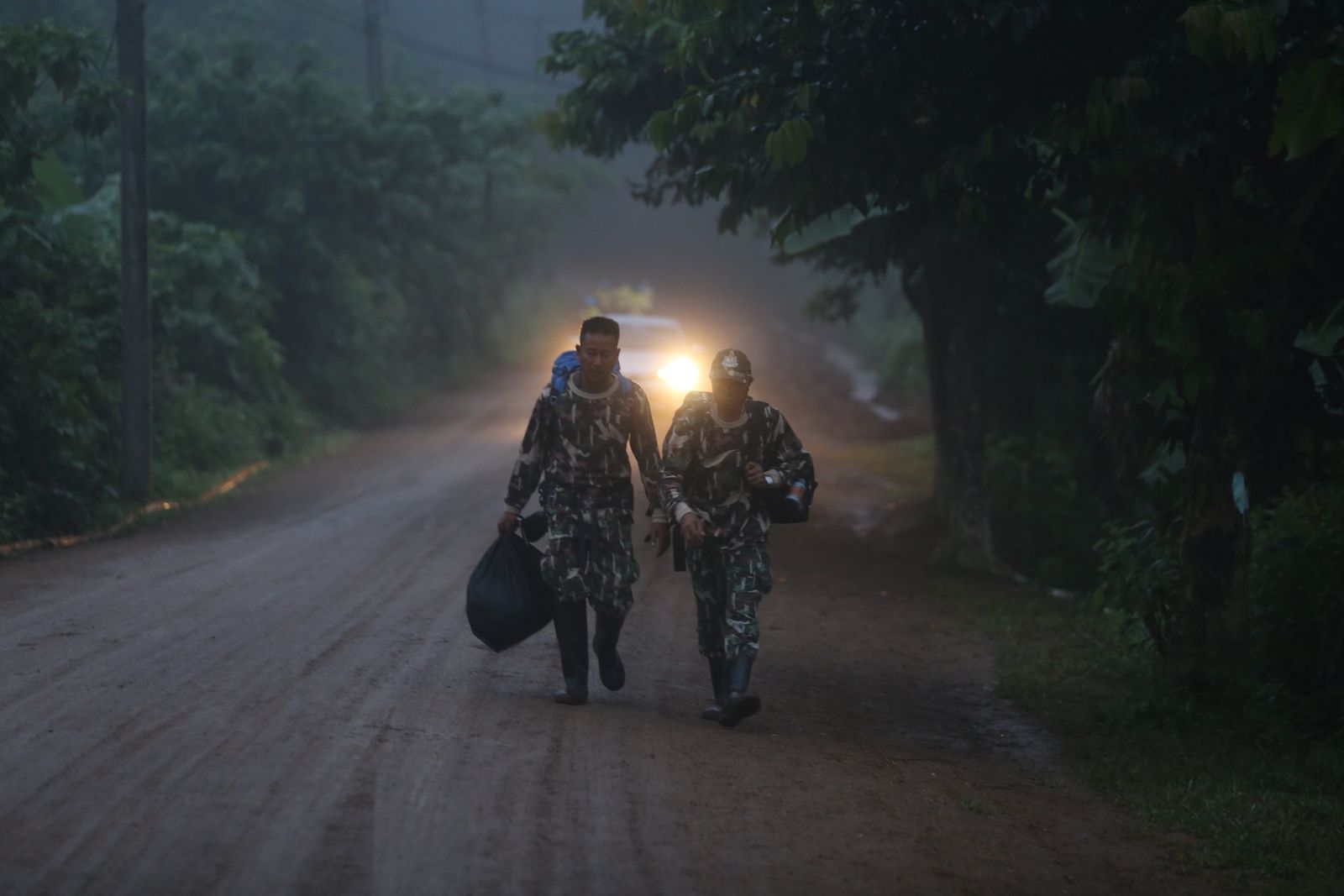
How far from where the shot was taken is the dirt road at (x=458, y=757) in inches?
191

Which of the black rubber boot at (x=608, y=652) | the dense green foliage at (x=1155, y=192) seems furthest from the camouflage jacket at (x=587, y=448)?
the dense green foliage at (x=1155, y=192)

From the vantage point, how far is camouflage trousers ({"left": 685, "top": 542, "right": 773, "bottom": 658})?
6.88 m

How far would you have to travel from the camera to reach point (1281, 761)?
24.3 feet

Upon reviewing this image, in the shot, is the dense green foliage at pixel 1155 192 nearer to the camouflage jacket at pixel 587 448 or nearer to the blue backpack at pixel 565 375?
the blue backpack at pixel 565 375

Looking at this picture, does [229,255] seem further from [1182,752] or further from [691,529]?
[1182,752]

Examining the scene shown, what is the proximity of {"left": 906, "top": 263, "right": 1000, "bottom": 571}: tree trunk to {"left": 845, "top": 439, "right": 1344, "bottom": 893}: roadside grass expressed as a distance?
7.21 ft

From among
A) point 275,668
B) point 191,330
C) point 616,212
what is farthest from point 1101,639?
point 616,212

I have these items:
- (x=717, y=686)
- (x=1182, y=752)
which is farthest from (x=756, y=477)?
(x=1182, y=752)

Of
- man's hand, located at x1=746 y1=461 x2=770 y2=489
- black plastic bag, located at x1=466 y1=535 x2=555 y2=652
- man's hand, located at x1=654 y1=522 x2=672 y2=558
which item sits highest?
man's hand, located at x1=746 y1=461 x2=770 y2=489

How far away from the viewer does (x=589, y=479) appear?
693 centimetres

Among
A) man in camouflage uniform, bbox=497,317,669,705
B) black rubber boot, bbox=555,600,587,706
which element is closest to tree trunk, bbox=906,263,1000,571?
man in camouflage uniform, bbox=497,317,669,705

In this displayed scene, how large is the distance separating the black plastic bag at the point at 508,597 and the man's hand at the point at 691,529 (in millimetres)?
829

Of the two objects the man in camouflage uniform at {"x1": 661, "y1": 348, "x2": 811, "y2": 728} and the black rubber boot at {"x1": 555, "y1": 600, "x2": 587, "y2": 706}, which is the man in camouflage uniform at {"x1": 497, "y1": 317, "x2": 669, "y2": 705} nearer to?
the black rubber boot at {"x1": 555, "y1": 600, "x2": 587, "y2": 706}

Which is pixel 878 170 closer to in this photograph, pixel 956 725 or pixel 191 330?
pixel 956 725
